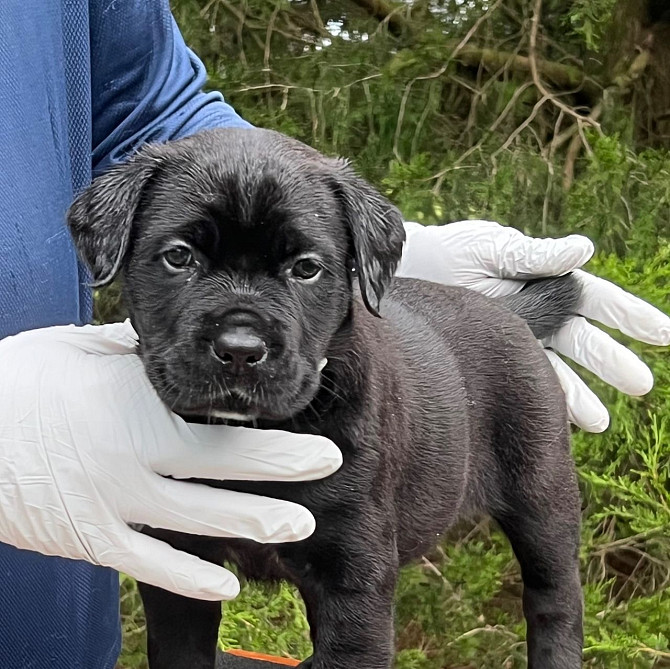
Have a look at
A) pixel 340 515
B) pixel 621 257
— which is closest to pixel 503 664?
pixel 621 257

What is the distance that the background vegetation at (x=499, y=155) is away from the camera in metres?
2.96

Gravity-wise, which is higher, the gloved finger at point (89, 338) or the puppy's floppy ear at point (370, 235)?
the puppy's floppy ear at point (370, 235)

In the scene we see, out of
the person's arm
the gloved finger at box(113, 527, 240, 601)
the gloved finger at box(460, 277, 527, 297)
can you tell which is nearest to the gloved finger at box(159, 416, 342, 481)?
the gloved finger at box(113, 527, 240, 601)

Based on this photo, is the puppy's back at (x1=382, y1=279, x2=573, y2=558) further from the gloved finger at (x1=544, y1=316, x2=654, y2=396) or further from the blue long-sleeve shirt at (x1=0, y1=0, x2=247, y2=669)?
the blue long-sleeve shirt at (x1=0, y1=0, x2=247, y2=669)

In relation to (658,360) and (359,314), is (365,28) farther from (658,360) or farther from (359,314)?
(359,314)

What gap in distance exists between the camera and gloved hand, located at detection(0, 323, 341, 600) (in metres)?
1.30

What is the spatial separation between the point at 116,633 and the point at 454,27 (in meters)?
2.62

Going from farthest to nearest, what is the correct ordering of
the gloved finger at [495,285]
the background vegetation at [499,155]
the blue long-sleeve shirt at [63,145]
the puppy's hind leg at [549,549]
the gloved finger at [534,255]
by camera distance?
the background vegetation at [499,155], the gloved finger at [495,285], the gloved finger at [534,255], the puppy's hind leg at [549,549], the blue long-sleeve shirt at [63,145]

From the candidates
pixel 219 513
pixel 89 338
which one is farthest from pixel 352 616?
pixel 89 338

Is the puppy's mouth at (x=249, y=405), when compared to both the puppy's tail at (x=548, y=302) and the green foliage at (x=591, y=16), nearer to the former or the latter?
the puppy's tail at (x=548, y=302)

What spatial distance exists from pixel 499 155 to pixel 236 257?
239 cm

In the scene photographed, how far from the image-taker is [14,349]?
1.44m

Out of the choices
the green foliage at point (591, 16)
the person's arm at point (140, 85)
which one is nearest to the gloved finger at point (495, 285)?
the person's arm at point (140, 85)

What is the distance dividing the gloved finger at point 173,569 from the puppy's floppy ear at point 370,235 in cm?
45
